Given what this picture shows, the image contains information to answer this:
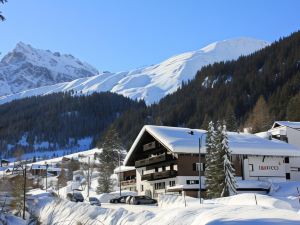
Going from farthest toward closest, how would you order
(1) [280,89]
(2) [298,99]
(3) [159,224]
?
(1) [280,89], (2) [298,99], (3) [159,224]

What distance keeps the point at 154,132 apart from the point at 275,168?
1888cm

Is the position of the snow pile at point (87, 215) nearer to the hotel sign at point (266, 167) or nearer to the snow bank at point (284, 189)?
the snow bank at point (284, 189)

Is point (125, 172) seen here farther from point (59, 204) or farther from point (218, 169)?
point (59, 204)

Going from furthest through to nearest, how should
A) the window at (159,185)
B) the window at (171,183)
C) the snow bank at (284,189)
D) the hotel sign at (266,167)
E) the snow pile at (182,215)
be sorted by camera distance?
the window at (159,185) → the hotel sign at (266,167) → the window at (171,183) → the snow bank at (284,189) → the snow pile at (182,215)

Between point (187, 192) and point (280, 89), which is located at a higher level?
point (280, 89)

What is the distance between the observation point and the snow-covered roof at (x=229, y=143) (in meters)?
68.3

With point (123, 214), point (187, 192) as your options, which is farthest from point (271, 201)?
point (187, 192)

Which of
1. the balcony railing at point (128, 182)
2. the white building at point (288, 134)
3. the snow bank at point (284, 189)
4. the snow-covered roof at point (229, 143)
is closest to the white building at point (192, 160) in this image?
the snow-covered roof at point (229, 143)

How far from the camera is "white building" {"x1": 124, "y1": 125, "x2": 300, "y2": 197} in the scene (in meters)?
68.6

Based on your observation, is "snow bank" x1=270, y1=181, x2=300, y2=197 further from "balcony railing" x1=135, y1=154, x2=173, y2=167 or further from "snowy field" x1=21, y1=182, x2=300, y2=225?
"snowy field" x1=21, y1=182, x2=300, y2=225

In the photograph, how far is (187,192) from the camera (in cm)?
6694

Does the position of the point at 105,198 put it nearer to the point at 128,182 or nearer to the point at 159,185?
the point at 159,185

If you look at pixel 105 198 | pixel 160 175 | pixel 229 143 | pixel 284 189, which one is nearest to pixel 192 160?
pixel 160 175

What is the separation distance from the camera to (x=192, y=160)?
2744 inches
